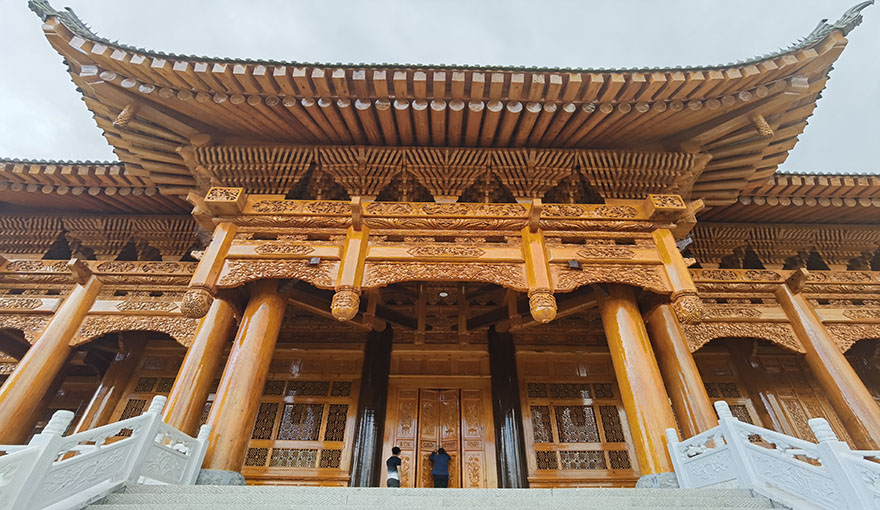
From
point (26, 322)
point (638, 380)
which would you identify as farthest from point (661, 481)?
point (26, 322)

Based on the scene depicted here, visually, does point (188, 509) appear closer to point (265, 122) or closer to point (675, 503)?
point (675, 503)

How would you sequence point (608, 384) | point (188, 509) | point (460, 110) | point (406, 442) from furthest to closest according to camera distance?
1. point (608, 384)
2. point (406, 442)
3. point (460, 110)
4. point (188, 509)

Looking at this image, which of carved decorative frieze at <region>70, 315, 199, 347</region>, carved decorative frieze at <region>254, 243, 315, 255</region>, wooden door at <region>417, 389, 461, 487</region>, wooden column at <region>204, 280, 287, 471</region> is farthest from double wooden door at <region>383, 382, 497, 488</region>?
carved decorative frieze at <region>70, 315, 199, 347</region>

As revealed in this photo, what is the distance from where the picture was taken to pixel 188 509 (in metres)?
2.80

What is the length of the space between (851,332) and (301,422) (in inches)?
324

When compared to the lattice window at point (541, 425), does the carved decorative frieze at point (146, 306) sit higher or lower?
higher

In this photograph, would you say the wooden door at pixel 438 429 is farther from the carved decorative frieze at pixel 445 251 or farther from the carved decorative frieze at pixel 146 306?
the carved decorative frieze at pixel 146 306

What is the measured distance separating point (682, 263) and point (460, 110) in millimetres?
3220

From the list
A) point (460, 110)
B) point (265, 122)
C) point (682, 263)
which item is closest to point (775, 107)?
point (682, 263)

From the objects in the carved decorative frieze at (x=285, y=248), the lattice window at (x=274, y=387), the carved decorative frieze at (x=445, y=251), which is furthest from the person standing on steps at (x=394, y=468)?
the carved decorative frieze at (x=285, y=248)

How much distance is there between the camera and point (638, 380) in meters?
4.57

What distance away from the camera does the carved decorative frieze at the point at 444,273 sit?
5.06 m

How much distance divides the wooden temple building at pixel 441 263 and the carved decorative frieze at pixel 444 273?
3cm

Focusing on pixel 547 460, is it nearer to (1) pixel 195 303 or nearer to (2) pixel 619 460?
(2) pixel 619 460
